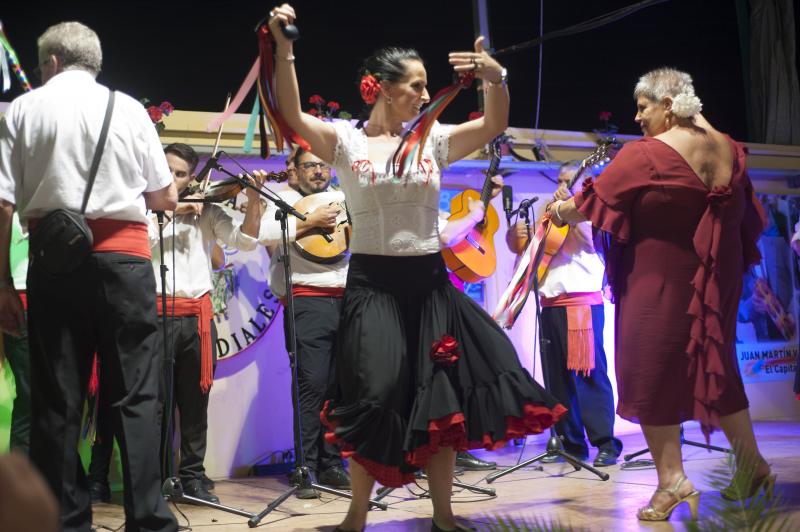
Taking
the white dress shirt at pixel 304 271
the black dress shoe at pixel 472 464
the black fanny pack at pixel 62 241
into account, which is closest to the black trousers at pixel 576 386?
the black dress shoe at pixel 472 464

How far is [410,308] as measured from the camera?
125 inches

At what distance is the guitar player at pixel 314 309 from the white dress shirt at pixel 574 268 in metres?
1.49

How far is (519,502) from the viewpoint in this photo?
4219mm

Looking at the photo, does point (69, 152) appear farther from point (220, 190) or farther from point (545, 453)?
point (545, 453)

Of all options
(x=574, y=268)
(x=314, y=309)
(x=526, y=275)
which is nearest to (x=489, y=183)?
(x=526, y=275)

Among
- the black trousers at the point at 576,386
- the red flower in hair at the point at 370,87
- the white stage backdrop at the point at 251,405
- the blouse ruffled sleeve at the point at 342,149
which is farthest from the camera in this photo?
the black trousers at the point at 576,386

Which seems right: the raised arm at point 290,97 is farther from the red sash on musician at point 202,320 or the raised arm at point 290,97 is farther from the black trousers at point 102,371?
the red sash on musician at point 202,320

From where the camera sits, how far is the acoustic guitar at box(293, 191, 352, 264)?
5.27 m

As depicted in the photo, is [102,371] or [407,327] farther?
[407,327]

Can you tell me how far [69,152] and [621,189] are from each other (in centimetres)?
217

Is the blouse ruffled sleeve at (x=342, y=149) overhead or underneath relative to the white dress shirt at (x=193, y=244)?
overhead

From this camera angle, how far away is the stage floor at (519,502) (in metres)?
3.71

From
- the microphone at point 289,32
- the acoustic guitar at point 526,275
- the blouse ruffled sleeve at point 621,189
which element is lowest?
the acoustic guitar at point 526,275

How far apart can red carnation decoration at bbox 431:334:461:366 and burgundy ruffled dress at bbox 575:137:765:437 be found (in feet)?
3.03
